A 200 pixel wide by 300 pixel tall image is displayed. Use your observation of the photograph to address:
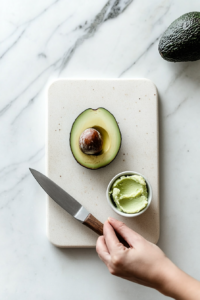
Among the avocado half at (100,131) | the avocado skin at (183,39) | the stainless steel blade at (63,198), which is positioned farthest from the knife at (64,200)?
the avocado skin at (183,39)

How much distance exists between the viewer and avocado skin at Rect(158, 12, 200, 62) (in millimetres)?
827

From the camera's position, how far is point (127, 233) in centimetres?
76

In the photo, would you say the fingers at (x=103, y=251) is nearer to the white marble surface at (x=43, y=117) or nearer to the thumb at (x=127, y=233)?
the thumb at (x=127, y=233)

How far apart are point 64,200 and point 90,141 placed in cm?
21

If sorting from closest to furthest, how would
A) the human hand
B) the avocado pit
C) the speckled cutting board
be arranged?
the human hand
the avocado pit
the speckled cutting board

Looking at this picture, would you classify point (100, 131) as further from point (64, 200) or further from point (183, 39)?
point (183, 39)

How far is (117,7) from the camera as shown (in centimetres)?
94

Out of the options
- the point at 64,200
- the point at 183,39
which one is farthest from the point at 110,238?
the point at 183,39

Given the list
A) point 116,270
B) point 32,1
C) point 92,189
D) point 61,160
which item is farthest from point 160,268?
point 32,1

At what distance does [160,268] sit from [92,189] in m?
0.31

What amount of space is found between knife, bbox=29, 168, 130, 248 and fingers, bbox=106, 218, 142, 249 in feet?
0.26

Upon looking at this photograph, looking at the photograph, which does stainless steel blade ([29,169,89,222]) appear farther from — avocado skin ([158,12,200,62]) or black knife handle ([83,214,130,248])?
avocado skin ([158,12,200,62])

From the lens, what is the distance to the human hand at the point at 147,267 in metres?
0.69

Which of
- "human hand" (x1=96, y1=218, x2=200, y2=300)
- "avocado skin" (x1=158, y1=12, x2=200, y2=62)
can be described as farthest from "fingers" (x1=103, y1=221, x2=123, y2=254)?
"avocado skin" (x1=158, y1=12, x2=200, y2=62)
